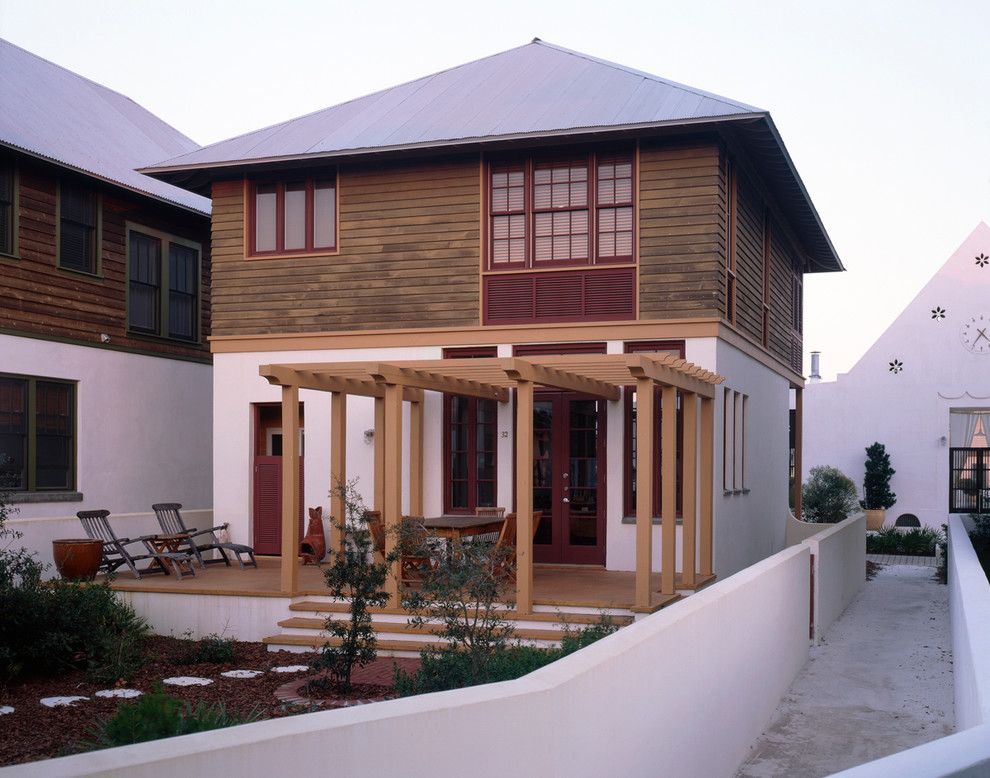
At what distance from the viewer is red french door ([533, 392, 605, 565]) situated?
14.9 m

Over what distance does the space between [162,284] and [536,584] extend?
369 inches

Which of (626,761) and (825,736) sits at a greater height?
(626,761)

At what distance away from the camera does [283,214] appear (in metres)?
16.2

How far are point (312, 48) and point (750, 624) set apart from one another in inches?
363

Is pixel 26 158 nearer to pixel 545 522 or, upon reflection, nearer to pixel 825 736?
pixel 545 522

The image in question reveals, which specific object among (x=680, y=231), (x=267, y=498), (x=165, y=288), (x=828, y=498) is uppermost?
(x=680, y=231)

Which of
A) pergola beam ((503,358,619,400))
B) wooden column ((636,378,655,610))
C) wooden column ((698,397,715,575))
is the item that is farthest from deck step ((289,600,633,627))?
wooden column ((698,397,715,575))

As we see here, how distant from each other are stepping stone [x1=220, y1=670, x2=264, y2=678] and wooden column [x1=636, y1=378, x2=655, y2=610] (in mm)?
3653

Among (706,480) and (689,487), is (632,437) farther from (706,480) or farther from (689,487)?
(689,487)

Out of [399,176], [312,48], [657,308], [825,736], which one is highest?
[312,48]

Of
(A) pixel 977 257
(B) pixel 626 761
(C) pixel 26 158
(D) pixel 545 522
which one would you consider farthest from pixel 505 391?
(A) pixel 977 257

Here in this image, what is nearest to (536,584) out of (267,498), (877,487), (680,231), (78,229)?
(680,231)

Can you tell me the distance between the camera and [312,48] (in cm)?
1427

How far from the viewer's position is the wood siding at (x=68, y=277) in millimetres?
16109
